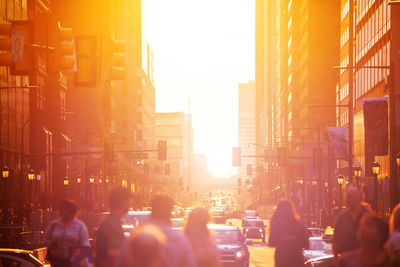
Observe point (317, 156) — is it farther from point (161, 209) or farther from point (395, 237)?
point (161, 209)

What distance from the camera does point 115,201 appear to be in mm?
11242

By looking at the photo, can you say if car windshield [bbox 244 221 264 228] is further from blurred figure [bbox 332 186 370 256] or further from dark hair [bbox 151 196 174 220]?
dark hair [bbox 151 196 174 220]

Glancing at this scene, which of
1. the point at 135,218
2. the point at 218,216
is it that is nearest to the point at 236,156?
the point at 218,216

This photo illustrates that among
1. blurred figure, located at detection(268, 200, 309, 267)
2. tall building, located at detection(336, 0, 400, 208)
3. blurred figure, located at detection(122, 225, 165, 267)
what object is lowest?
blurred figure, located at detection(268, 200, 309, 267)

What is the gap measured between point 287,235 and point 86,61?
6522mm

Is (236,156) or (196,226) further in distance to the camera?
(236,156)

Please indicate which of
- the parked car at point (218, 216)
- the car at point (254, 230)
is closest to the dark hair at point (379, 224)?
the car at point (254, 230)

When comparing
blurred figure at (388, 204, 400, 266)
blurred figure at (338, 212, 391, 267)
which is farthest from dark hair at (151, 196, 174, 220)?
blurred figure at (388, 204, 400, 266)

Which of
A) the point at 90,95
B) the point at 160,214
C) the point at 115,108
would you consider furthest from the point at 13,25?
the point at 115,108

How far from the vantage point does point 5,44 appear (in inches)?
638

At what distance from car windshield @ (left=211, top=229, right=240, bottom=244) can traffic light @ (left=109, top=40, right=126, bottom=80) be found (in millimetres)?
7969

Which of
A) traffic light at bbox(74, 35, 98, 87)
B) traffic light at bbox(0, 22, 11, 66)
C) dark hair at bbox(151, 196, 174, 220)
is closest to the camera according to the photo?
dark hair at bbox(151, 196, 174, 220)

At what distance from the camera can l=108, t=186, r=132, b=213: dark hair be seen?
11.2 meters

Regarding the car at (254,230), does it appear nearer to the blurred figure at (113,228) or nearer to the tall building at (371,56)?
the tall building at (371,56)
